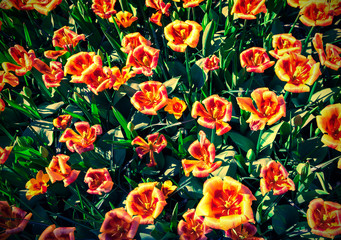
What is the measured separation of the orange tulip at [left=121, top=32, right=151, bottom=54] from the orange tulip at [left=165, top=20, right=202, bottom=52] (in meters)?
0.13

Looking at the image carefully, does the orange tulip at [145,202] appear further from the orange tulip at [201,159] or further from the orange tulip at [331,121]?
the orange tulip at [331,121]

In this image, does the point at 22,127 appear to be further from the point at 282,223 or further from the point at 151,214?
the point at 282,223

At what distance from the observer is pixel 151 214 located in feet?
3.33

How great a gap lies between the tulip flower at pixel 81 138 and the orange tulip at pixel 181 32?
1.87ft

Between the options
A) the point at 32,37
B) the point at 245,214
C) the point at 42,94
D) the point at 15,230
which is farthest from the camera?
the point at 32,37

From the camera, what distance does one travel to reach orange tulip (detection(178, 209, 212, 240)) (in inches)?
39.9

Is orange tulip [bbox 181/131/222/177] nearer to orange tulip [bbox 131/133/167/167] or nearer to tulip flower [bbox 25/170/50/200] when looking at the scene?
orange tulip [bbox 131/133/167/167]

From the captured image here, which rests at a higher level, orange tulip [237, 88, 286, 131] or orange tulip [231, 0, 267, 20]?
orange tulip [231, 0, 267, 20]

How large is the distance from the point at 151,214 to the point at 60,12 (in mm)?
1888

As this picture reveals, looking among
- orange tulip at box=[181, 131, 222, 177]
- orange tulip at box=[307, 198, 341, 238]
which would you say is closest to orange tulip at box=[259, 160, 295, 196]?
orange tulip at box=[307, 198, 341, 238]

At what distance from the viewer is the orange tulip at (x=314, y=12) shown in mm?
1258

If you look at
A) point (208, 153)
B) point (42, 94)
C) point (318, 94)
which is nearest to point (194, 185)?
point (208, 153)

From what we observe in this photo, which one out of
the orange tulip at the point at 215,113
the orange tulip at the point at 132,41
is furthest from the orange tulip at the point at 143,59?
the orange tulip at the point at 215,113

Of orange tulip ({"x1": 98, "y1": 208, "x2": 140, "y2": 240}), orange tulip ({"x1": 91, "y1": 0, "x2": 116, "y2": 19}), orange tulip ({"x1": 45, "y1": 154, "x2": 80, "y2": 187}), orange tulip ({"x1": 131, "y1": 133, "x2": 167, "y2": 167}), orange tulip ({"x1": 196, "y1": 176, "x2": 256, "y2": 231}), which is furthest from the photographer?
orange tulip ({"x1": 91, "y1": 0, "x2": 116, "y2": 19})
